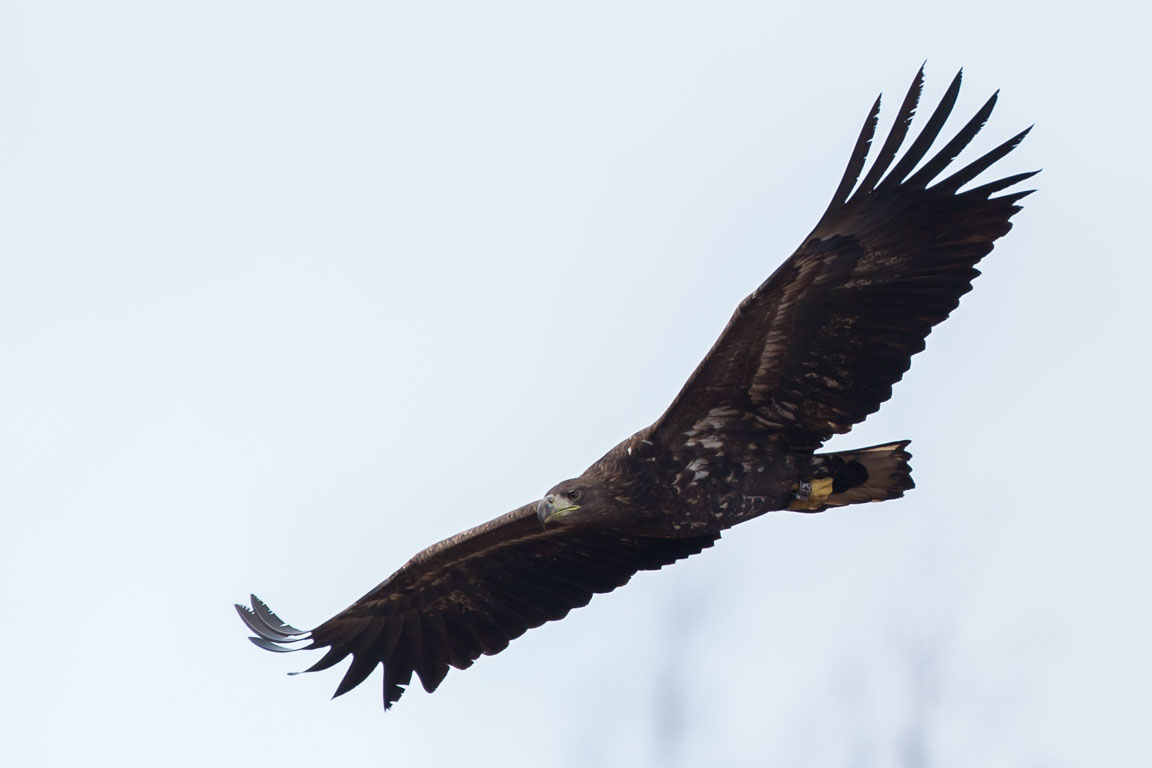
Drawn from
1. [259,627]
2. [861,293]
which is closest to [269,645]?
[259,627]

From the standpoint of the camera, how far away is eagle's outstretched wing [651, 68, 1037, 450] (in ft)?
51.8

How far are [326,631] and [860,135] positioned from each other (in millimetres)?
7790

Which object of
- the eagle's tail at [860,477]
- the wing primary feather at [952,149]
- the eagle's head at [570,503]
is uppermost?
the wing primary feather at [952,149]

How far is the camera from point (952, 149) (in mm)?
15648

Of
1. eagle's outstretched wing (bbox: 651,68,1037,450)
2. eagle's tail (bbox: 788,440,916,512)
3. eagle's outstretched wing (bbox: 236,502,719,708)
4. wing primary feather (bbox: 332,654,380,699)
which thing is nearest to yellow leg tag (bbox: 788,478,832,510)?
eagle's tail (bbox: 788,440,916,512)

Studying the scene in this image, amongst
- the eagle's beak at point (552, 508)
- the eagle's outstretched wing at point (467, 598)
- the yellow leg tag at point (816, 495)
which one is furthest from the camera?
the eagle's outstretched wing at point (467, 598)

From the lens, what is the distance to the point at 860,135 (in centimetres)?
1532

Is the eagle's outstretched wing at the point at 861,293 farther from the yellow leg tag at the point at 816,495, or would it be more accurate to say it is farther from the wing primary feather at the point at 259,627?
the wing primary feather at the point at 259,627

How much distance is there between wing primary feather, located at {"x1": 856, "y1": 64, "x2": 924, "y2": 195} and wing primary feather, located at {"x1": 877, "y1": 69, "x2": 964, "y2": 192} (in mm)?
88

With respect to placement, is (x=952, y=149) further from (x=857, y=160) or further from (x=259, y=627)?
(x=259, y=627)

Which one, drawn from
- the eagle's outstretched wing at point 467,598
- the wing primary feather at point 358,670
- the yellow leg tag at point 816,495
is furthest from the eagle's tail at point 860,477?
the wing primary feather at point 358,670

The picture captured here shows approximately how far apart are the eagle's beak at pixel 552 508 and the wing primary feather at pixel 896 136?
12.7 feet

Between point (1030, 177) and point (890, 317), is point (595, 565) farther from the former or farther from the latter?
point (1030, 177)

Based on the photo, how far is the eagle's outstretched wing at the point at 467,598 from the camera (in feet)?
61.1
